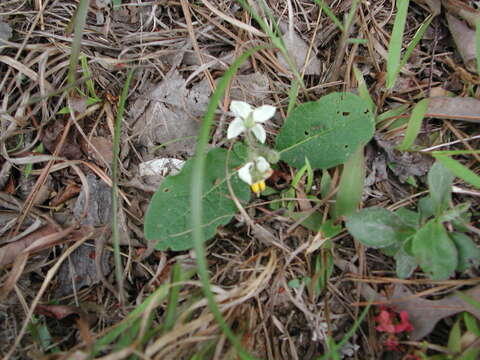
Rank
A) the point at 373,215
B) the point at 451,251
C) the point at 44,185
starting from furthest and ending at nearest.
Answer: the point at 44,185 < the point at 373,215 < the point at 451,251

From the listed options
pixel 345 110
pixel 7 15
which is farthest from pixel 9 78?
pixel 345 110

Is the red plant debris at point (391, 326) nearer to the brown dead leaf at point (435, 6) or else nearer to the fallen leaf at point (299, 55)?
the fallen leaf at point (299, 55)

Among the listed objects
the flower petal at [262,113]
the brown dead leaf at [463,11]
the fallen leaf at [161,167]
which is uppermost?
the brown dead leaf at [463,11]

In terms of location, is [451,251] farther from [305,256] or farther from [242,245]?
[242,245]

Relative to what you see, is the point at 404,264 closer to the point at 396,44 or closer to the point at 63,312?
the point at 396,44

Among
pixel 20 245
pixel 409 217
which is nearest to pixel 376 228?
pixel 409 217

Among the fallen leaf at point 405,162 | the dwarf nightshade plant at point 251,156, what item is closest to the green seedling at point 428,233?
the fallen leaf at point 405,162
